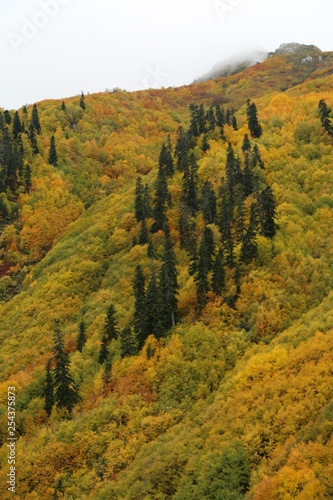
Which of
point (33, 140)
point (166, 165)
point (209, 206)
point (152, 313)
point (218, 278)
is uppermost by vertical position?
point (33, 140)

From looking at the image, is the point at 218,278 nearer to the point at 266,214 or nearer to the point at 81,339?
the point at 266,214

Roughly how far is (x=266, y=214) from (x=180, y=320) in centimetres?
1975

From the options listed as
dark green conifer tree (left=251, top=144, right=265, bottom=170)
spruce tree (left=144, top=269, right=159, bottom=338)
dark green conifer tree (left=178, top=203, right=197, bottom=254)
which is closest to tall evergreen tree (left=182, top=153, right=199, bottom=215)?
dark green conifer tree (left=178, top=203, right=197, bottom=254)

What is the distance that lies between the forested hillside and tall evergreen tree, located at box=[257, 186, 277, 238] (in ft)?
0.66

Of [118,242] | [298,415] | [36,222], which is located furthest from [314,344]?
[36,222]

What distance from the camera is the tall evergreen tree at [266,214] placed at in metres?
60.5

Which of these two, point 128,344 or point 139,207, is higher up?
point 139,207

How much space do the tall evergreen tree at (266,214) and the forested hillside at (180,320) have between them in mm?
200

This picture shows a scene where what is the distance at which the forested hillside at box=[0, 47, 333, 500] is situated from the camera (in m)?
32.0

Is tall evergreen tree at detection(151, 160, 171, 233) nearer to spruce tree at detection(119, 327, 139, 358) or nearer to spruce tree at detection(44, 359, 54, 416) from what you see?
spruce tree at detection(119, 327, 139, 358)

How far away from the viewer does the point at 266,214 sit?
61.7 meters
